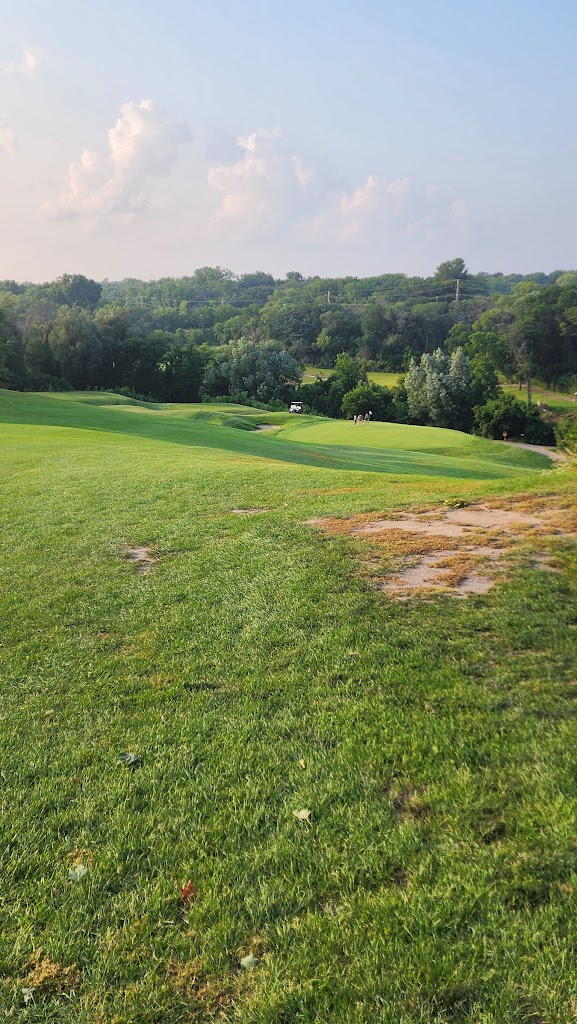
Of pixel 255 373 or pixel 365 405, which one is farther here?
pixel 255 373

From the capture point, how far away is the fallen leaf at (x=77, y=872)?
313cm

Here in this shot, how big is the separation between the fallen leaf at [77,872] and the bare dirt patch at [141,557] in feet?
15.7

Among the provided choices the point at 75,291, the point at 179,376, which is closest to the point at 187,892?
the point at 179,376

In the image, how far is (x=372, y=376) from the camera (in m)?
107

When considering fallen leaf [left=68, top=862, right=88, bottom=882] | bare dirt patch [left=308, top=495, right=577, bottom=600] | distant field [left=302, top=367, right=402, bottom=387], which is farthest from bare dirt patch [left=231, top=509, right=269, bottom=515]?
distant field [left=302, top=367, right=402, bottom=387]

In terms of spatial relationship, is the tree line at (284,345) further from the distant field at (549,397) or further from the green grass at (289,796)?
the green grass at (289,796)

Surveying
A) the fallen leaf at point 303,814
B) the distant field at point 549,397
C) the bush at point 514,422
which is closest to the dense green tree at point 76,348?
the bush at point 514,422

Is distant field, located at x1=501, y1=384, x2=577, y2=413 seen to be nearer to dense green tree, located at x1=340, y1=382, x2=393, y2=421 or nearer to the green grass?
dense green tree, located at x1=340, y1=382, x2=393, y2=421

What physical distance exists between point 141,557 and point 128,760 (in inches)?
184

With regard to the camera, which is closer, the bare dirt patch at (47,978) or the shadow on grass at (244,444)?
the bare dirt patch at (47,978)

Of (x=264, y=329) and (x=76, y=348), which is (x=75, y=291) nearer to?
(x=264, y=329)

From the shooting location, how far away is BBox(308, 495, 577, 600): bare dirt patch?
21.7 feet

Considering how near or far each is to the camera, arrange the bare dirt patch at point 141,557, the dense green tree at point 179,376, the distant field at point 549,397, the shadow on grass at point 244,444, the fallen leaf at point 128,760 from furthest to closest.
→ 1. the distant field at point 549,397
2. the dense green tree at point 179,376
3. the shadow on grass at point 244,444
4. the bare dirt patch at point 141,557
5. the fallen leaf at point 128,760

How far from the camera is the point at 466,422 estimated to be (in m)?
75.9
